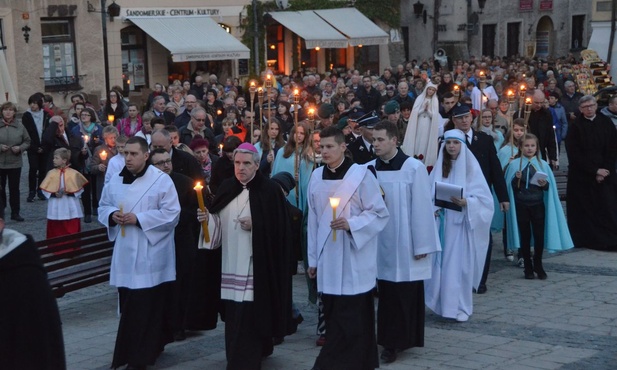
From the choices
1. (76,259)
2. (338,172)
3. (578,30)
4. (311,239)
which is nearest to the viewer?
(338,172)

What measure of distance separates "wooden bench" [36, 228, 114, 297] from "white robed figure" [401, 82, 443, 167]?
13.2 ft

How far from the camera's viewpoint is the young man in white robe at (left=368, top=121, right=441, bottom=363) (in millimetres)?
9133

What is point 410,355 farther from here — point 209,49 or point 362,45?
point 362,45

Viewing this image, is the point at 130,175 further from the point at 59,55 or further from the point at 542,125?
the point at 59,55

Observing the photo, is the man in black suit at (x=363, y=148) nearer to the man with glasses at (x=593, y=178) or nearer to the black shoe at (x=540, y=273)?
the black shoe at (x=540, y=273)

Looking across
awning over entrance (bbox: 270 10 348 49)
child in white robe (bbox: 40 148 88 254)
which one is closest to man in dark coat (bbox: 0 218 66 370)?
child in white robe (bbox: 40 148 88 254)

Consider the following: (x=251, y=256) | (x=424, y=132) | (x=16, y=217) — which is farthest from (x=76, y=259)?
(x=16, y=217)

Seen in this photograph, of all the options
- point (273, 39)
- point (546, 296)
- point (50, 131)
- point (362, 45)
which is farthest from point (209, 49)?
point (546, 296)

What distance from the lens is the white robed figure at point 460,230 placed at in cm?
1034

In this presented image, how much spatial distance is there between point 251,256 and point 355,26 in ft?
99.4

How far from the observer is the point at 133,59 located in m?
32.7

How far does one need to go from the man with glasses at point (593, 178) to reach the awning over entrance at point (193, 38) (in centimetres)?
1897

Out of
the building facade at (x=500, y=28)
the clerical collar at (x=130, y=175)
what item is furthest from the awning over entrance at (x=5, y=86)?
the building facade at (x=500, y=28)

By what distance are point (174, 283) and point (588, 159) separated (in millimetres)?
6972
